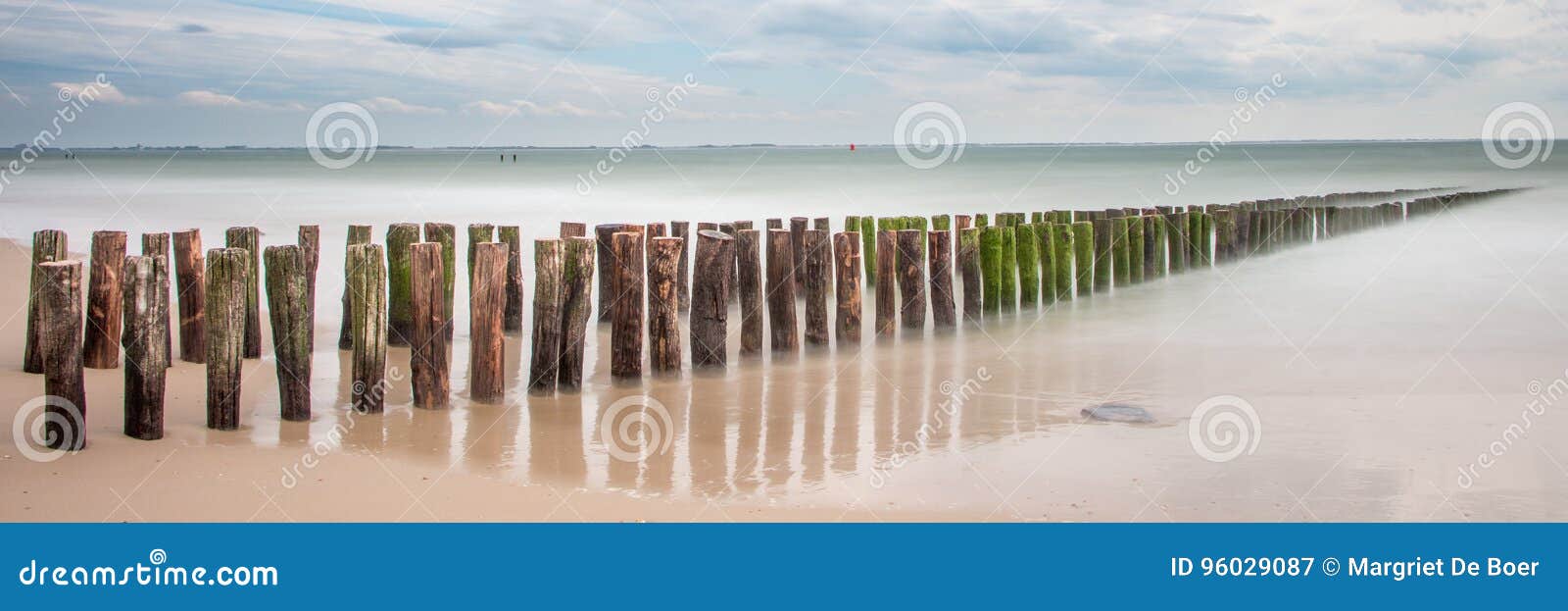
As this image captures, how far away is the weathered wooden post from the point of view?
10.2 m

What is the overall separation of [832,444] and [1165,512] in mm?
1876

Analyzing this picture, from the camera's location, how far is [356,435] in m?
6.60

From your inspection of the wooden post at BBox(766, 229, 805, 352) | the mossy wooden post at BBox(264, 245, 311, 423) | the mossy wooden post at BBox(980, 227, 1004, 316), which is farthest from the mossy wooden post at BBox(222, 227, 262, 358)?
the mossy wooden post at BBox(980, 227, 1004, 316)

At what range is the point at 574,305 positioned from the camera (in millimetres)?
7605

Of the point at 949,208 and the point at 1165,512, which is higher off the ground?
the point at 949,208

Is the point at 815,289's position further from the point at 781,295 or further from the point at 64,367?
the point at 64,367

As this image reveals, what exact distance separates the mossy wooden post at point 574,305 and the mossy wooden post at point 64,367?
8.66 feet

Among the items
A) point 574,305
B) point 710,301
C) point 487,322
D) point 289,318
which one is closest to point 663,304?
point 710,301

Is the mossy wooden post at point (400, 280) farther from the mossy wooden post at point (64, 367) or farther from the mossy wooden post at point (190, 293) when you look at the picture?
the mossy wooden post at point (64, 367)

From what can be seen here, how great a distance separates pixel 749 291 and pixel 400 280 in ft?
8.48

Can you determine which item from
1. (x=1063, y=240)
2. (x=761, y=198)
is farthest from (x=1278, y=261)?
(x=761, y=198)

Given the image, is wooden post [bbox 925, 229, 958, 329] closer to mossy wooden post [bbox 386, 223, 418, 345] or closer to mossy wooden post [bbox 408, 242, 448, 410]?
mossy wooden post [bbox 386, 223, 418, 345]

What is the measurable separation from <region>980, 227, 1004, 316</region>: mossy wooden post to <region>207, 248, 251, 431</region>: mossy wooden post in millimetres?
6492

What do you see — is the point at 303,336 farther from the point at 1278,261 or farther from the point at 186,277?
the point at 1278,261
